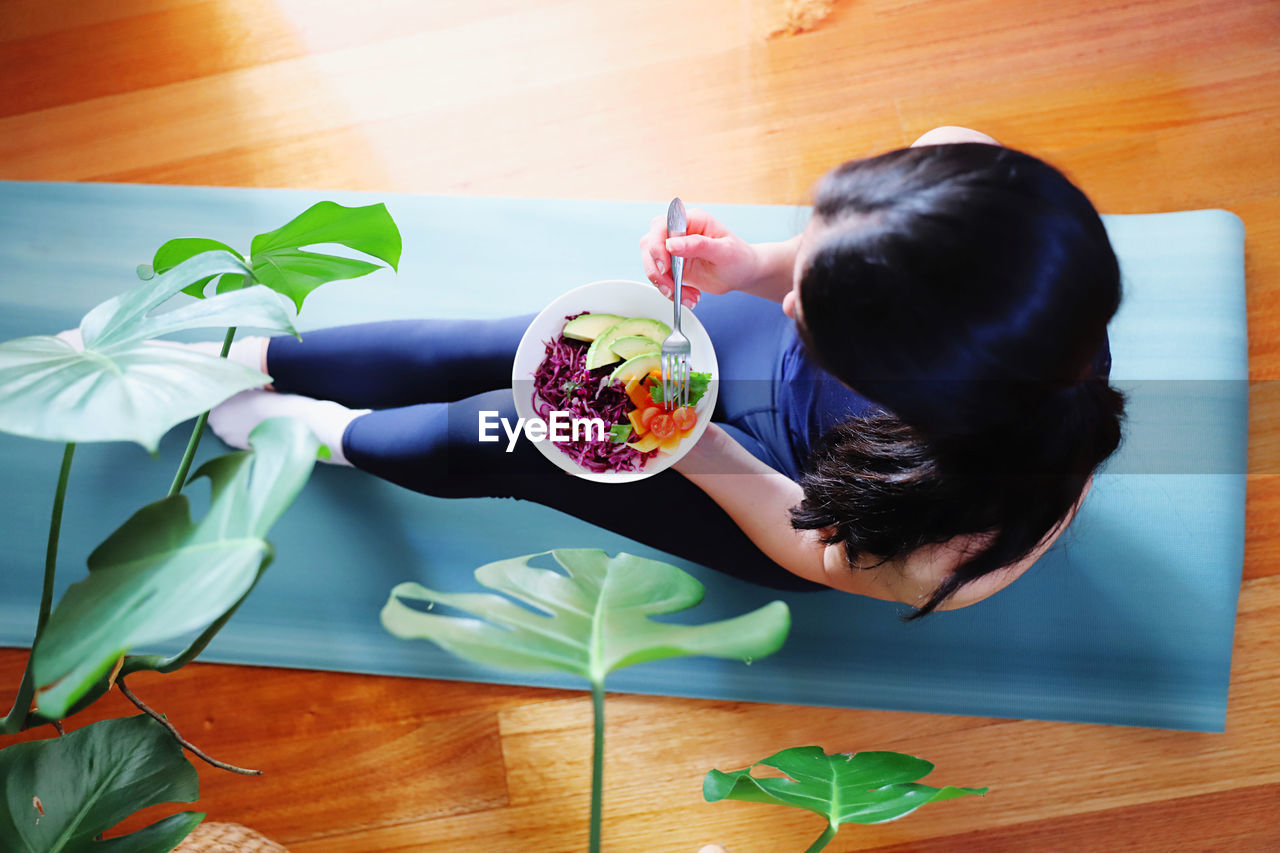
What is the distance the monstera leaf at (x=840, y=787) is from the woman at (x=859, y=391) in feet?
0.68

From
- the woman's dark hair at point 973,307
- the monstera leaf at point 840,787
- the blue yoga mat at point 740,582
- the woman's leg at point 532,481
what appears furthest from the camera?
the blue yoga mat at point 740,582

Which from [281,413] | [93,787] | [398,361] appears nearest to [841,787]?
[93,787]

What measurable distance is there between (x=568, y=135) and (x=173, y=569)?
1.09 metres

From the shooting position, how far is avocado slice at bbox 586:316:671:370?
0.97 metres

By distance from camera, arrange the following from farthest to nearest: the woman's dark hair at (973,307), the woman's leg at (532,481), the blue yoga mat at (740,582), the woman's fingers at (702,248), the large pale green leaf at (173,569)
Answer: the blue yoga mat at (740,582) → the woman's leg at (532,481) → the woman's fingers at (702,248) → the woman's dark hair at (973,307) → the large pale green leaf at (173,569)

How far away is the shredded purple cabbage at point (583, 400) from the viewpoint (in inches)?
38.0

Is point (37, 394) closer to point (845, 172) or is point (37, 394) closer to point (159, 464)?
point (845, 172)

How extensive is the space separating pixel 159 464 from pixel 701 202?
992mm

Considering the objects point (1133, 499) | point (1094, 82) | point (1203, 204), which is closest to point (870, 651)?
point (1133, 499)

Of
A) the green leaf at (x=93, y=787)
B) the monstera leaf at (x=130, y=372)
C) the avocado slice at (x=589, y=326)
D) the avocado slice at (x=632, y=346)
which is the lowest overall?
the green leaf at (x=93, y=787)

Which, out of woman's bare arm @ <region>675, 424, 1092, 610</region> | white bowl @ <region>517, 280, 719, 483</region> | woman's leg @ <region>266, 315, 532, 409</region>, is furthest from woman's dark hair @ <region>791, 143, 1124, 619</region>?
woman's leg @ <region>266, 315, 532, 409</region>

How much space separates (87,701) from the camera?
27.3 inches

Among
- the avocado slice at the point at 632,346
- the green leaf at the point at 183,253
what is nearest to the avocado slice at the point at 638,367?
the avocado slice at the point at 632,346

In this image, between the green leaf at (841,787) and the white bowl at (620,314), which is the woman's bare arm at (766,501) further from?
the green leaf at (841,787)
